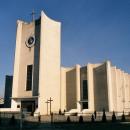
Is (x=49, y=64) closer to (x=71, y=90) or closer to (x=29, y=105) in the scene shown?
(x=71, y=90)

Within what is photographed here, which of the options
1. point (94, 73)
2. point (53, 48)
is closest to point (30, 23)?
point (53, 48)

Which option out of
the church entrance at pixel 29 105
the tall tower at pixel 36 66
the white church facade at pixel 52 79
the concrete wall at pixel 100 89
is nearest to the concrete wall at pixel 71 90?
the white church facade at pixel 52 79

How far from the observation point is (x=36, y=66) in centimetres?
6106

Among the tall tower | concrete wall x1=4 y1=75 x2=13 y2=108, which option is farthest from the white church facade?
concrete wall x1=4 y1=75 x2=13 y2=108

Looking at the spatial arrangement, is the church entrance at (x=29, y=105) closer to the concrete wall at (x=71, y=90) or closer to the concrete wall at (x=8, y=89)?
the concrete wall at (x=71, y=90)

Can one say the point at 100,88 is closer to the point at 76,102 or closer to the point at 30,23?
the point at 76,102

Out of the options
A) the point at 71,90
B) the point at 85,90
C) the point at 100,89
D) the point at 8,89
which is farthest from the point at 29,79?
the point at 8,89

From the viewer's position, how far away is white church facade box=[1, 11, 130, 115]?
5969 centimetres

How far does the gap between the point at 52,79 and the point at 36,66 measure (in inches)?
190

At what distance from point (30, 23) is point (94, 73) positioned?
19.5 metres

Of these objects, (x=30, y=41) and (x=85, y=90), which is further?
(x=85, y=90)

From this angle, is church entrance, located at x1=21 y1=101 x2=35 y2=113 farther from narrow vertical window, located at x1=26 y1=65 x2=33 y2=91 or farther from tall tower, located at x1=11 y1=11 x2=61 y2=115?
narrow vertical window, located at x1=26 y1=65 x2=33 y2=91

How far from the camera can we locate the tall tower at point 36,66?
195 ft

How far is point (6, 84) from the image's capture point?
255 feet
